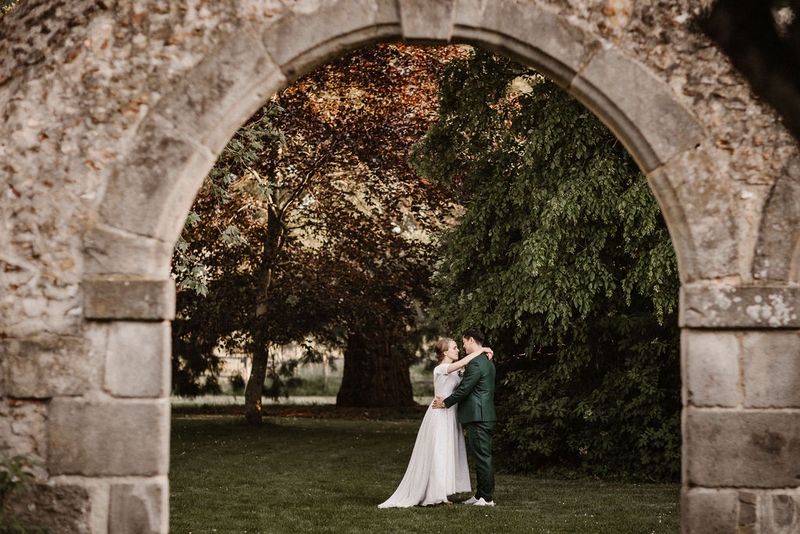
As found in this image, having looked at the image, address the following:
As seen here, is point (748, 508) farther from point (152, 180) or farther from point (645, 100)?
point (152, 180)

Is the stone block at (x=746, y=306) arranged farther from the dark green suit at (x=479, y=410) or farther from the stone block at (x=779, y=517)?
the dark green suit at (x=479, y=410)

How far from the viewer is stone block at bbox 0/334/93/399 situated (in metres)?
4.85

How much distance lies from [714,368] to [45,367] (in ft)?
11.3

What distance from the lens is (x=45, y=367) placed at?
4855 millimetres

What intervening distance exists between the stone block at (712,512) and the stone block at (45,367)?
3187 mm

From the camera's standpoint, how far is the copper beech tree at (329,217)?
15422 mm

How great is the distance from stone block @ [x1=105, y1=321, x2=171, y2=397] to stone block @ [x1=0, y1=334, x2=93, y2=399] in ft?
0.42

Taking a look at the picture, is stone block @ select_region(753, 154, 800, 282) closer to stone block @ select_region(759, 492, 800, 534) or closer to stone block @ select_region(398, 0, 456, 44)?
stone block @ select_region(759, 492, 800, 534)

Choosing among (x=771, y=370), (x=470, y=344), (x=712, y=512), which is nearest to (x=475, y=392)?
(x=470, y=344)

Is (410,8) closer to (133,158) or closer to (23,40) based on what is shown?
(133,158)

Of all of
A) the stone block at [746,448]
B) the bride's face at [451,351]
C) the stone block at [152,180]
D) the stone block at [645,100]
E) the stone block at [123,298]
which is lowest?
the stone block at [746,448]

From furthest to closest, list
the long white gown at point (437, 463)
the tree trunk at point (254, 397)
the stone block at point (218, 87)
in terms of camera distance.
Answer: the tree trunk at point (254, 397)
the long white gown at point (437, 463)
the stone block at point (218, 87)

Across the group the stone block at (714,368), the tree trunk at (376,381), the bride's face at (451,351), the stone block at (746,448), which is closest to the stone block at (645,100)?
the stone block at (714,368)

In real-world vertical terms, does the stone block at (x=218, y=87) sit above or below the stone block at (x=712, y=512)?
above
